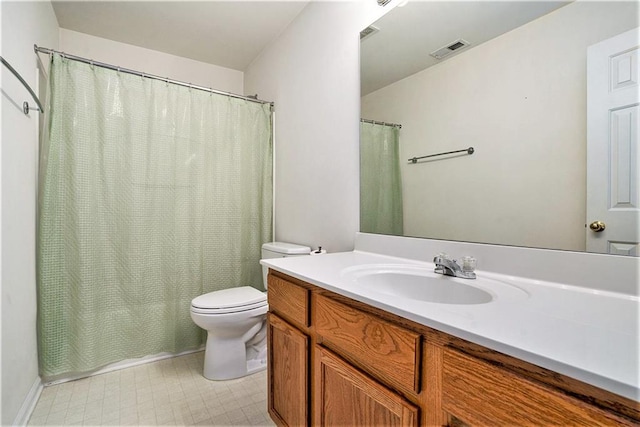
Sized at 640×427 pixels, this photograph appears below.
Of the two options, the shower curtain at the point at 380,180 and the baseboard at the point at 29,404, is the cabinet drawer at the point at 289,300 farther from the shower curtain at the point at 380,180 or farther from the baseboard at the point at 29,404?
the baseboard at the point at 29,404

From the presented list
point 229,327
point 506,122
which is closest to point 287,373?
point 229,327

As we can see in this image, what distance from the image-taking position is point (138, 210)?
6.33ft

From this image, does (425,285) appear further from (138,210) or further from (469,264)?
(138,210)

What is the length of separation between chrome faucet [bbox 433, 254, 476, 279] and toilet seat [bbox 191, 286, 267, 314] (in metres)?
1.12

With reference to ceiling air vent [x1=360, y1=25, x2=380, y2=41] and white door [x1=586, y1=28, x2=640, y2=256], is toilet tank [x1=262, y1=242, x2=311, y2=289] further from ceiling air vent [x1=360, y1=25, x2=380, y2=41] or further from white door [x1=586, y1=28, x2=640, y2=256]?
white door [x1=586, y1=28, x2=640, y2=256]

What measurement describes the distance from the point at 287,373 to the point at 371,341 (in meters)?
0.53

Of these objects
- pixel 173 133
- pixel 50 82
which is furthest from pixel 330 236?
pixel 50 82

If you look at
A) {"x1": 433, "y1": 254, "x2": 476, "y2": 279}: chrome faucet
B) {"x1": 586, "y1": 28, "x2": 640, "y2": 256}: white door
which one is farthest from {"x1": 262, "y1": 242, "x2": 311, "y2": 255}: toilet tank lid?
{"x1": 586, "y1": 28, "x2": 640, "y2": 256}: white door

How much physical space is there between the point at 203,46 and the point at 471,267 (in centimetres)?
255

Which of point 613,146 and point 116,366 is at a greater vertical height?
point 613,146

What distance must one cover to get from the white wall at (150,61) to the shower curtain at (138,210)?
26.1 inches

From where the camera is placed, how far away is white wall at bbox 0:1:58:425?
1222 millimetres

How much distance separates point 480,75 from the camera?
1088 millimetres

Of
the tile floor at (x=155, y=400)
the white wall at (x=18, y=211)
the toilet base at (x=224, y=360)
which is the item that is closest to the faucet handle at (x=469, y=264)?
the tile floor at (x=155, y=400)
